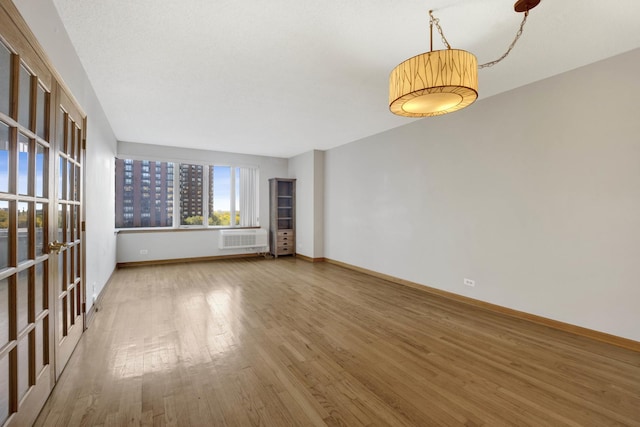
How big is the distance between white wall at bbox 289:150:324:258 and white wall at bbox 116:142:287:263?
1.08m

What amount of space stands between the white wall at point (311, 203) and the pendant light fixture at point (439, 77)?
479 cm

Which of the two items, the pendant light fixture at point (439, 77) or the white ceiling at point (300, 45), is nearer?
the pendant light fixture at point (439, 77)

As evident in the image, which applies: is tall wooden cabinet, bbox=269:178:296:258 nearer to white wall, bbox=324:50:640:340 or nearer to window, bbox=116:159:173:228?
window, bbox=116:159:173:228

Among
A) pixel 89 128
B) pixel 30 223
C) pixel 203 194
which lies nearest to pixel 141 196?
pixel 203 194

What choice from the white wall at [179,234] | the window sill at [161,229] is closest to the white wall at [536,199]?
the white wall at [179,234]

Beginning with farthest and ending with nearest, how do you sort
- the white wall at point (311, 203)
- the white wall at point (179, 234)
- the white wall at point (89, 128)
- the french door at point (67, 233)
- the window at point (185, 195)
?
1. the white wall at point (311, 203)
2. the window at point (185, 195)
3. the white wall at point (179, 234)
4. the french door at point (67, 233)
5. the white wall at point (89, 128)

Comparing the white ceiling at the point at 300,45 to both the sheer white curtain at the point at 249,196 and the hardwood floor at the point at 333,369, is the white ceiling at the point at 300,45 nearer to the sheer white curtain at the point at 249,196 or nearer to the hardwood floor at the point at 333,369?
the hardwood floor at the point at 333,369

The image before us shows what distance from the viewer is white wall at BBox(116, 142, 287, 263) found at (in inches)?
242

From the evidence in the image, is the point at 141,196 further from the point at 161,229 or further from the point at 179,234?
the point at 179,234

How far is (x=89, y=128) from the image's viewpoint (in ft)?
10.5

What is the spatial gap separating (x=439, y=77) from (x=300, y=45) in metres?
1.34

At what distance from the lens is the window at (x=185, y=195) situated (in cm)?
634

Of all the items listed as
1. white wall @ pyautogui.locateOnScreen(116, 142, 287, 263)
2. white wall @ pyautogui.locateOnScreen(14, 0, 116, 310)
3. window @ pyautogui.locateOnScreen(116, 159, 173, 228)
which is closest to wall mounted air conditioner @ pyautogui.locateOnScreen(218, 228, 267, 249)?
white wall @ pyautogui.locateOnScreen(116, 142, 287, 263)

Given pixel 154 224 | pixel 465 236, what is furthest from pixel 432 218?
pixel 154 224
